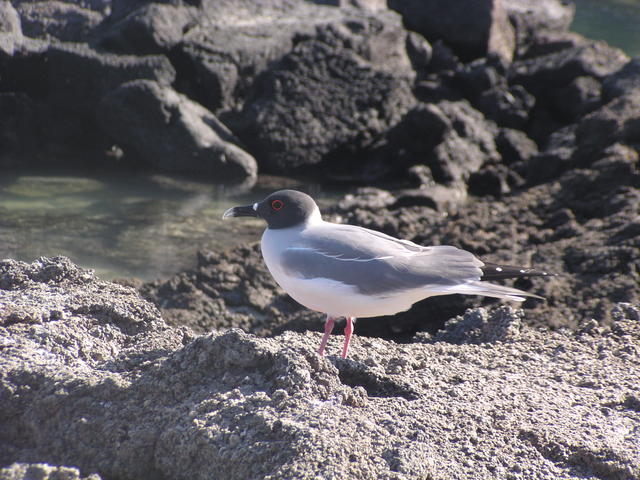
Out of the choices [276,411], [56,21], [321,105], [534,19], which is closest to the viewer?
[276,411]

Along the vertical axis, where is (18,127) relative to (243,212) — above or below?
above

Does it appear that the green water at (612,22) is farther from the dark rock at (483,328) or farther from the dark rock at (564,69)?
the dark rock at (483,328)

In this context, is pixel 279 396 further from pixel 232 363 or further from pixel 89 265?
pixel 89 265

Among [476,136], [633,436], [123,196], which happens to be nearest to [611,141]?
[476,136]

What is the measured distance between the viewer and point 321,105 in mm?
12953

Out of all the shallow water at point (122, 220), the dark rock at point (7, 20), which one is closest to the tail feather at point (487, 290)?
the shallow water at point (122, 220)

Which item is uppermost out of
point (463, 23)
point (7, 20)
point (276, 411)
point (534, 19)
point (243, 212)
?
point (534, 19)

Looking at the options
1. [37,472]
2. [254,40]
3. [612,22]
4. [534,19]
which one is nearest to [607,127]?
[254,40]

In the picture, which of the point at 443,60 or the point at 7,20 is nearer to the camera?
the point at 7,20

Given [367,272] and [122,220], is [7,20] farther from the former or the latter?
[367,272]

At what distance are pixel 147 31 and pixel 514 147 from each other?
19.4 ft

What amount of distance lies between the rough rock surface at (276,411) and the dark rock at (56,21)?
10809 millimetres

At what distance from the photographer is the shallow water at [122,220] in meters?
8.71

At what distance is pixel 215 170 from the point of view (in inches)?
475
